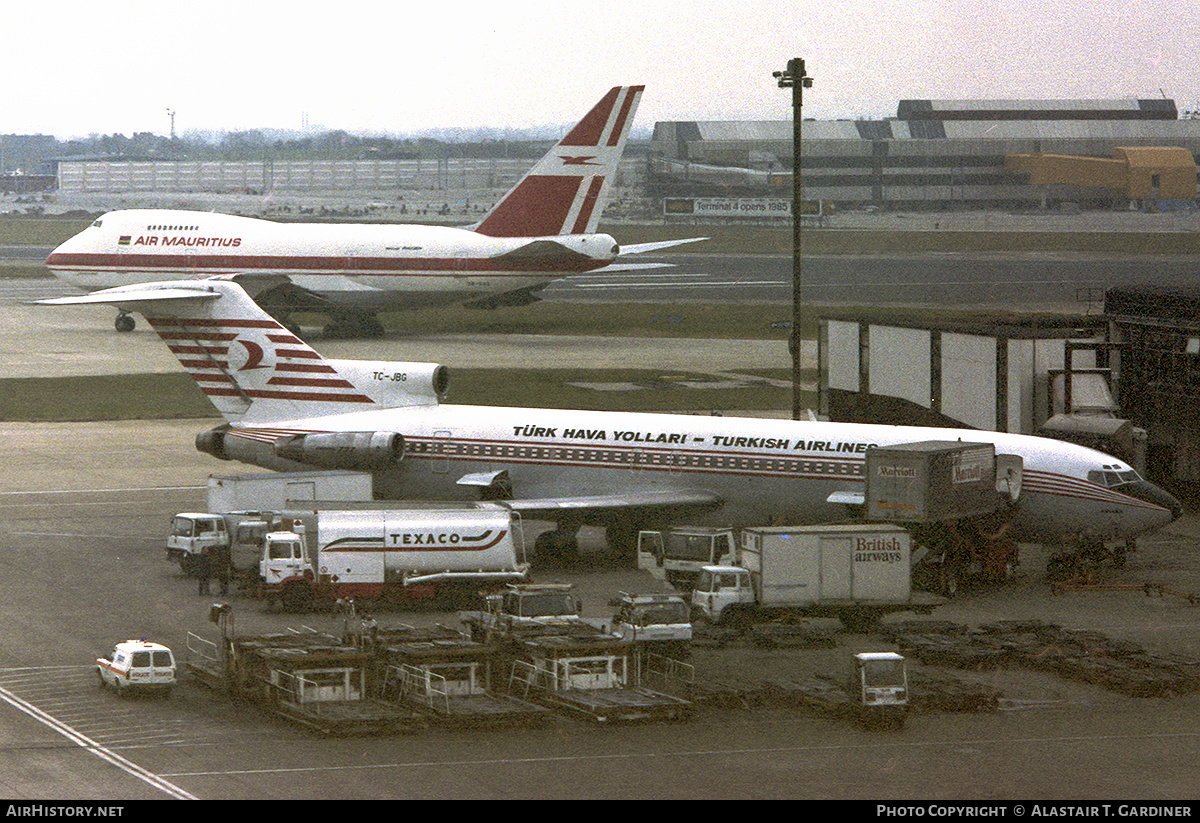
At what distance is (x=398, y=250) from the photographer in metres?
88.4

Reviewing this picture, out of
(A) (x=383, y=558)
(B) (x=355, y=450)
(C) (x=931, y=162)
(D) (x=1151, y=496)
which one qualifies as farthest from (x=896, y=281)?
(A) (x=383, y=558)

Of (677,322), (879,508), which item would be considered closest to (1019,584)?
(879,508)

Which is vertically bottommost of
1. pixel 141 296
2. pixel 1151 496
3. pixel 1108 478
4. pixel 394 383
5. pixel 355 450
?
pixel 1151 496

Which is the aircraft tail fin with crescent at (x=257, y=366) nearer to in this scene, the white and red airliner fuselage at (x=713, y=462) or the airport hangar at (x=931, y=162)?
the white and red airliner fuselage at (x=713, y=462)

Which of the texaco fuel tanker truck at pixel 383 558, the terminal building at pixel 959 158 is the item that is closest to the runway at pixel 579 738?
the texaco fuel tanker truck at pixel 383 558

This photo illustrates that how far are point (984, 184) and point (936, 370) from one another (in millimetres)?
117851

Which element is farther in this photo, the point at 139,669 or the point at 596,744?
the point at 139,669

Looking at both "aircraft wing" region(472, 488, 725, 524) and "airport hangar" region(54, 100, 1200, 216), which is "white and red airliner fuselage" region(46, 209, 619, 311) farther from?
"airport hangar" region(54, 100, 1200, 216)

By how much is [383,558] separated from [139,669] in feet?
26.4

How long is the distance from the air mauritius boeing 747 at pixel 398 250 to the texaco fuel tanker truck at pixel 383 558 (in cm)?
4993

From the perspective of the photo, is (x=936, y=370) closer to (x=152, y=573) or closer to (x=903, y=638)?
(x=903, y=638)

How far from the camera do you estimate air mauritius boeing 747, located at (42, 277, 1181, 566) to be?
129 ft

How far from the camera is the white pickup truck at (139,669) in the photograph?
27.8 m

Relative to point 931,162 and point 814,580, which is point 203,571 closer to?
point 814,580
